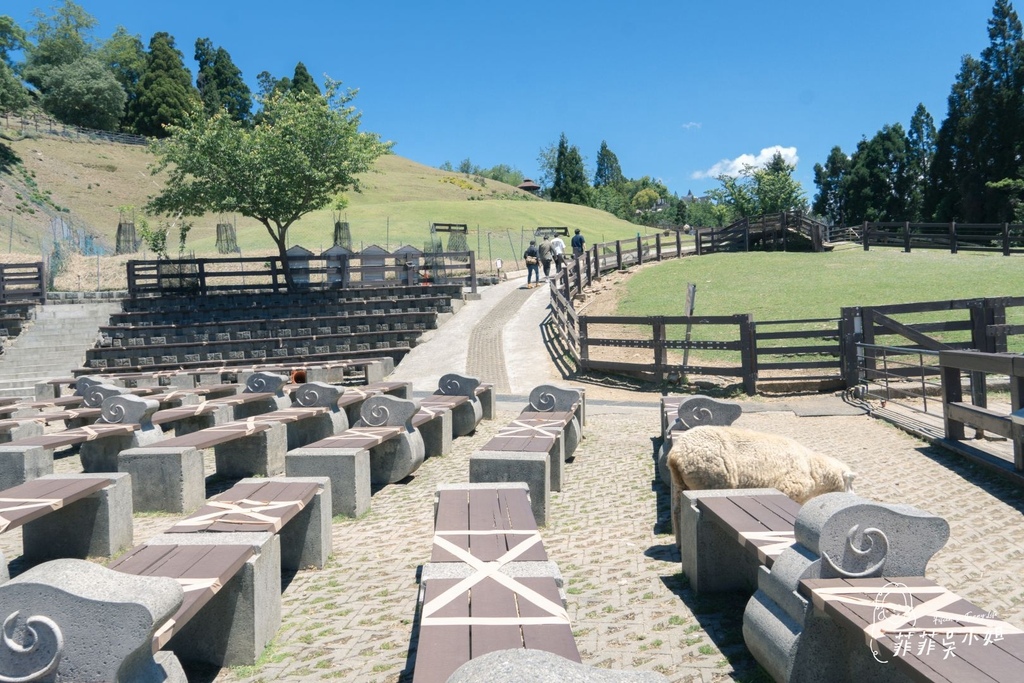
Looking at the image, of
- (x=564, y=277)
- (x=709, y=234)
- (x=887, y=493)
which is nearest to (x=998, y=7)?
(x=709, y=234)

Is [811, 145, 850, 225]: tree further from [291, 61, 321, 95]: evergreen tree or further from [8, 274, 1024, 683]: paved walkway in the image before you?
[8, 274, 1024, 683]: paved walkway

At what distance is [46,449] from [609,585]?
19.4ft

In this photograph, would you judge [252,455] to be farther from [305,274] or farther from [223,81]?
[223,81]

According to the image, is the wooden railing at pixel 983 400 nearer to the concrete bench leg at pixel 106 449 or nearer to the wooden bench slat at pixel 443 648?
the wooden bench slat at pixel 443 648

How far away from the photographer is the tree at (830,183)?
3056 inches

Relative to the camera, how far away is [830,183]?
261 ft

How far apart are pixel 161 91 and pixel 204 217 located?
32.8 metres

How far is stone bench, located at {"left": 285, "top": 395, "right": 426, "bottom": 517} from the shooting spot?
7.16 metres

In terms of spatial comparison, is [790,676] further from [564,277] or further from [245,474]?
[564,277]

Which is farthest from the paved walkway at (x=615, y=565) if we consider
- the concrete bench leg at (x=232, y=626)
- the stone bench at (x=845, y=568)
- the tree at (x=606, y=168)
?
the tree at (x=606, y=168)

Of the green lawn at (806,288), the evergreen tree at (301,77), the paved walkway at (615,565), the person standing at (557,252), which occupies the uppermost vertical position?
the evergreen tree at (301,77)

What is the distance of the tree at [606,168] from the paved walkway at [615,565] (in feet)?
451

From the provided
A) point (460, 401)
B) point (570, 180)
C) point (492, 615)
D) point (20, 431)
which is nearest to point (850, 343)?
point (460, 401)

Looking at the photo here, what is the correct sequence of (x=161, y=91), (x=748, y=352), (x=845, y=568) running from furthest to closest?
(x=161, y=91) → (x=748, y=352) → (x=845, y=568)
